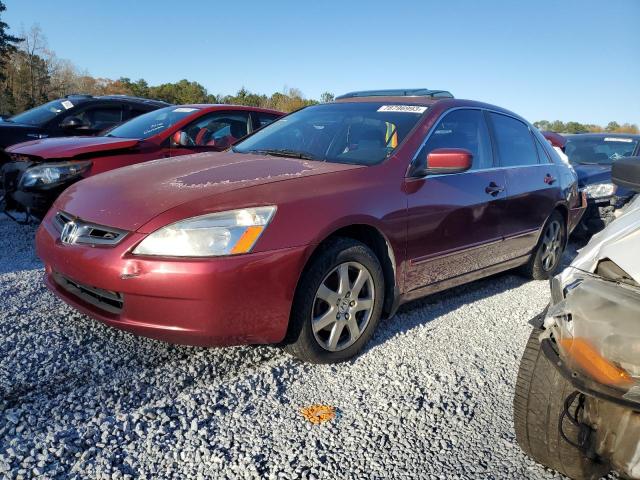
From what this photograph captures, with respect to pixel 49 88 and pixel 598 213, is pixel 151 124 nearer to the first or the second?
pixel 598 213

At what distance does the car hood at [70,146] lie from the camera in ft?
14.9

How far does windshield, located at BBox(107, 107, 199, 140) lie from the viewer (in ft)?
17.4

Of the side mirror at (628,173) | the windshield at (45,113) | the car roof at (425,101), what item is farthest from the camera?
the windshield at (45,113)

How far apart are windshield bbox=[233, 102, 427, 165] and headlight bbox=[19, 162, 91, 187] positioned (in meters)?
1.71

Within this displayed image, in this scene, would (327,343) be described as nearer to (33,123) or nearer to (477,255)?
(477,255)

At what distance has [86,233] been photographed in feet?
8.35

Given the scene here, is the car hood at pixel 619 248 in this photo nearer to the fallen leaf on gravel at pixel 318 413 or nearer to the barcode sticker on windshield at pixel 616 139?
the fallen leaf on gravel at pixel 318 413

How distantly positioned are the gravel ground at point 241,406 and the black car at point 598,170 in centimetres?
418

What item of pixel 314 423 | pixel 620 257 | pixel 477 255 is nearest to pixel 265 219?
pixel 314 423

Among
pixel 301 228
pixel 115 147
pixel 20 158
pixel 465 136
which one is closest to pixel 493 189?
pixel 465 136

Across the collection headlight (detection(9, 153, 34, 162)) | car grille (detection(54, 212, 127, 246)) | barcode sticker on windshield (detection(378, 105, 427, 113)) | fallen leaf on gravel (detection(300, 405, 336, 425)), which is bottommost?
fallen leaf on gravel (detection(300, 405, 336, 425))

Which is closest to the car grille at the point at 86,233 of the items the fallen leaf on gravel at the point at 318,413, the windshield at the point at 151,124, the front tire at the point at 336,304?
the front tire at the point at 336,304

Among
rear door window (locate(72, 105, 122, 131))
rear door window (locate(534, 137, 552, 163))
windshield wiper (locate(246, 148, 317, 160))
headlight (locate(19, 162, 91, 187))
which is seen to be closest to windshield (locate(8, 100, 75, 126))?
rear door window (locate(72, 105, 122, 131))

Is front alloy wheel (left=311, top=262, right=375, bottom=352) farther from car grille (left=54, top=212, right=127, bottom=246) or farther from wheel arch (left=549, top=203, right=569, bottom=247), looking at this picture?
wheel arch (left=549, top=203, right=569, bottom=247)
